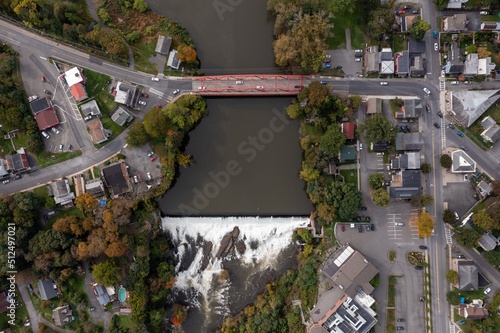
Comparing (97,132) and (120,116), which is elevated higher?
(120,116)

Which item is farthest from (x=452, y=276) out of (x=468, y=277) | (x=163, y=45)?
(x=163, y=45)

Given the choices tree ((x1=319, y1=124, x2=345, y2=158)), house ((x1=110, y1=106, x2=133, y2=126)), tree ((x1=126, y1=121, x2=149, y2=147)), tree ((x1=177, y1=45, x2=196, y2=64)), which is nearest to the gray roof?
tree ((x1=319, y1=124, x2=345, y2=158))

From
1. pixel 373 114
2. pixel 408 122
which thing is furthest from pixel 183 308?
pixel 408 122

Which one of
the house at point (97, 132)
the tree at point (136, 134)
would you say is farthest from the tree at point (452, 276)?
the house at point (97, 132)

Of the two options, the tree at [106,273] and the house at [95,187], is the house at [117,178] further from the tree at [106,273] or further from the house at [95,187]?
the tree at [106,273]

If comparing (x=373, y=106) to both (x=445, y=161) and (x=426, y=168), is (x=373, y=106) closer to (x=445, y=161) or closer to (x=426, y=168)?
(x=426, y=168)

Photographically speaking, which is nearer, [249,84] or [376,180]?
[376,180]
